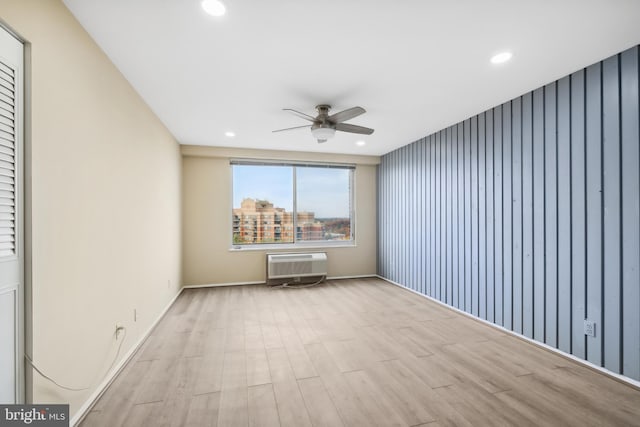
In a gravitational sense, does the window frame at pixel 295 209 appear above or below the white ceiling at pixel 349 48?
below

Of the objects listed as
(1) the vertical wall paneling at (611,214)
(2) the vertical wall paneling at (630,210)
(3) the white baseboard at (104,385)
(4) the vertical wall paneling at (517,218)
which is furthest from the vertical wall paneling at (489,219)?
(3) the white baseboard at (104,385)

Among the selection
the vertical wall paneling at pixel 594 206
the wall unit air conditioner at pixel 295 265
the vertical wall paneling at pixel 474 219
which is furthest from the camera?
the wall unit air conditioner at pixel 295 265

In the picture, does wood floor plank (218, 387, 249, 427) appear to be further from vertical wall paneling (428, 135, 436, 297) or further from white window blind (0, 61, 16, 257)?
vertical wall paneling (428, 135, 436, 297)

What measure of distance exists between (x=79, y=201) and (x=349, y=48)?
208 centimetres

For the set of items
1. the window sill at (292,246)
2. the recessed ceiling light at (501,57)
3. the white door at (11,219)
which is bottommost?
the window sill at (292,246)

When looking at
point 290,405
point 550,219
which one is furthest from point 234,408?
point 550,219

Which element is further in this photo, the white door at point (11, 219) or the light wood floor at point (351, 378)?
the light wood floor at point (351, 378)

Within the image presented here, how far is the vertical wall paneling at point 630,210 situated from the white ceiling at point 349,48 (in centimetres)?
23

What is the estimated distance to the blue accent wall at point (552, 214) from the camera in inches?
84.9

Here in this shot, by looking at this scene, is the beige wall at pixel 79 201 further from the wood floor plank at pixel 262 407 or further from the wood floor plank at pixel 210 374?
the wood floor plank at pixel 262 407

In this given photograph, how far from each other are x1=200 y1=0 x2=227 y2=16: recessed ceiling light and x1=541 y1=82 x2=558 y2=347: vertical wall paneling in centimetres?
288

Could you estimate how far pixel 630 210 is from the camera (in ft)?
6.95

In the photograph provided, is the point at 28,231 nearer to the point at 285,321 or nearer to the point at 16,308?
the point at 16,308

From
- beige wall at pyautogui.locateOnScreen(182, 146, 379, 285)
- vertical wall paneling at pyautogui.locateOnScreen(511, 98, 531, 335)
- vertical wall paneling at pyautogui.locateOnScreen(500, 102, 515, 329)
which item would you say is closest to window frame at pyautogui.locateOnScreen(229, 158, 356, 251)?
beige wall at pyautogui.locateOnScreen(182, 146, 379, 285)
